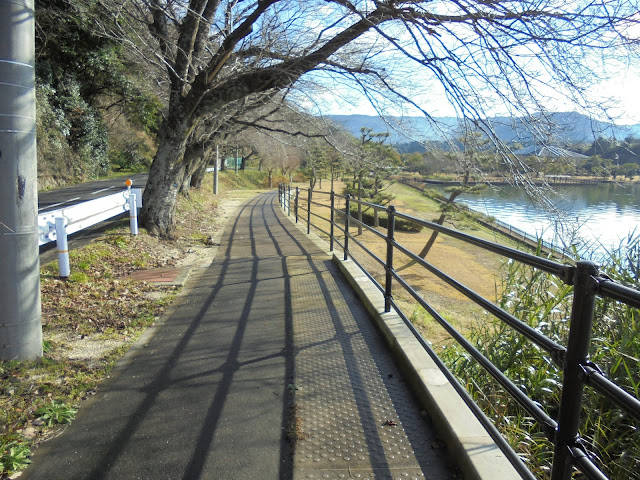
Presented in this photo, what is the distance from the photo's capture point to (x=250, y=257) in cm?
832

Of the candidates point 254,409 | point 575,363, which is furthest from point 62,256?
point 575,363

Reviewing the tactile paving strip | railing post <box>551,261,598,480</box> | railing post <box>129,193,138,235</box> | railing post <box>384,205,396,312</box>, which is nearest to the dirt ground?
railing post <box>384,205,396,312</box>

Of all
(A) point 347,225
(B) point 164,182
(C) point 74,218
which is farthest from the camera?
(B) point 164,182

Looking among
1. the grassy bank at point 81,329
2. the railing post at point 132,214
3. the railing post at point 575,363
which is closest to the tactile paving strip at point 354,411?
the railing post at point 575,363

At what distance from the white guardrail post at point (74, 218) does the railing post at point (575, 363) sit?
574 cm

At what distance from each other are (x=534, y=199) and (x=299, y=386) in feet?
10.2

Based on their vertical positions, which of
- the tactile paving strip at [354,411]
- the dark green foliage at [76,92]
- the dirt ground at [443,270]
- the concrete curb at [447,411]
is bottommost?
the dirt ground at [443,270]

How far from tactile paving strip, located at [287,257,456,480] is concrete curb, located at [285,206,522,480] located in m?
0.08

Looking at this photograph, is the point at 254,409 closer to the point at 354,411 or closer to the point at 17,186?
the point at 354,411

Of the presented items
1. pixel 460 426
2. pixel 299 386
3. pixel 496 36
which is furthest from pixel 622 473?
pixel 496 36

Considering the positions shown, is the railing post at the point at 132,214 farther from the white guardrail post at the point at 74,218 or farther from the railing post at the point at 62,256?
the railing post at the point at 62,256

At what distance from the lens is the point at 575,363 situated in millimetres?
1484

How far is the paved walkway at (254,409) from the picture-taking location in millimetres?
2373

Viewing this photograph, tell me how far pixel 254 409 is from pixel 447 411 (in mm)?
1175
